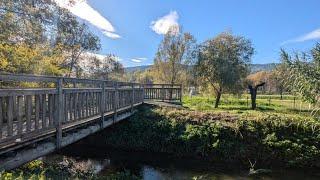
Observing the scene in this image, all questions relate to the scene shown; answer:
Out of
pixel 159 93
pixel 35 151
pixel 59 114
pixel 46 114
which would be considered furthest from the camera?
pixel 159 93

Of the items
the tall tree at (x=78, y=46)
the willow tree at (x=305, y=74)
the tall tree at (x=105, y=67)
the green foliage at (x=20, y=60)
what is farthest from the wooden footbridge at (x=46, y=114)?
the tall tree at (x=105, y=67)

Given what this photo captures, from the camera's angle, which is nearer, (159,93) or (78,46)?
(159,93)

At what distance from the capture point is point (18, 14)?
40.9 feet

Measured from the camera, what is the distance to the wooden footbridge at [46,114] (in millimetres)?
6234

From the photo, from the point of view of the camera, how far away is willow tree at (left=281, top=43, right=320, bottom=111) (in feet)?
23.1

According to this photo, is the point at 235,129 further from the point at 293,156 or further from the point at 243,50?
the point at 243,50

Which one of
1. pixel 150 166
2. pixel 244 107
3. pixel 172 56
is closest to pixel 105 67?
pixel 172 56

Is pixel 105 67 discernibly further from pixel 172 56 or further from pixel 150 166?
pixel 150 166

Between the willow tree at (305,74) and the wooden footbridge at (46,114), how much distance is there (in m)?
4.96

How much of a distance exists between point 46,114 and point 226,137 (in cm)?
978

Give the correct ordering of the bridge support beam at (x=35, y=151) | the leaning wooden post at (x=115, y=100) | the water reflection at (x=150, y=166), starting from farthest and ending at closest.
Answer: the leaning wooden post at (x=115, y=100) < the water reflection at (x=150, y=166) < the bridge support beam at (x=35, y=151)

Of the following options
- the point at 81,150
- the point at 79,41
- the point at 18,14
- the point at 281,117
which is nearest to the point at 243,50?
the point at 79,41

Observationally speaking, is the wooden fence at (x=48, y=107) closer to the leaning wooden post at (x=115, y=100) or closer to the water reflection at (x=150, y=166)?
the leaning wooden post at (x=115, y=100)

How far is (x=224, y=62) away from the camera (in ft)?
103
